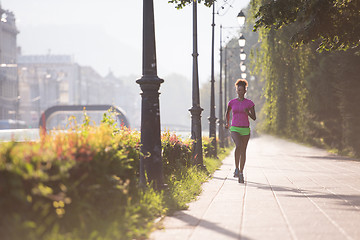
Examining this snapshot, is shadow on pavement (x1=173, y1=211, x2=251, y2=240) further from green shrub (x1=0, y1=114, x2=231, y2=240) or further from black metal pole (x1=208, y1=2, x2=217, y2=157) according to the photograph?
black metal pole (x1=208, y1=2, x2=217, y2=157)

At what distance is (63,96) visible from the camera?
5989 inches

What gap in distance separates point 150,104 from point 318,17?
3.82 meters

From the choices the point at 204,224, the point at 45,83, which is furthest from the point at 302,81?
the point at 45,83

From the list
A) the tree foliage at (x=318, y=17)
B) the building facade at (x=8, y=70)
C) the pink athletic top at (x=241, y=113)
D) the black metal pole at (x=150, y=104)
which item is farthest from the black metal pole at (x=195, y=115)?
the building facade at (x=8, y=70)

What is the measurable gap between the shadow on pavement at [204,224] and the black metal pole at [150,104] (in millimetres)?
1178

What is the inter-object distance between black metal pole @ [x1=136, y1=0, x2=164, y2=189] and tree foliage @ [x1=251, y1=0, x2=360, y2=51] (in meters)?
2.78

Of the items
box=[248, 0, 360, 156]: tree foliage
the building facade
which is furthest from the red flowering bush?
the building facade

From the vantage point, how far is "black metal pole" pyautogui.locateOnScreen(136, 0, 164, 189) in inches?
335

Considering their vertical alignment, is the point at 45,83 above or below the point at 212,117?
above

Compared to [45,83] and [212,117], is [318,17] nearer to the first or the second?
[212,117]

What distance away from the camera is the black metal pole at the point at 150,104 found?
852 centimetres

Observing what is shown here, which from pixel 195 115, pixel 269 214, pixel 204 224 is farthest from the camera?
pixel 195 115

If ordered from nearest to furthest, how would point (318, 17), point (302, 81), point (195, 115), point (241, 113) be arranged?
point (318, 17) < point (241, 113) < point (195, 115) < point (302, 81)

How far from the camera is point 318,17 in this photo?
10281 mm
